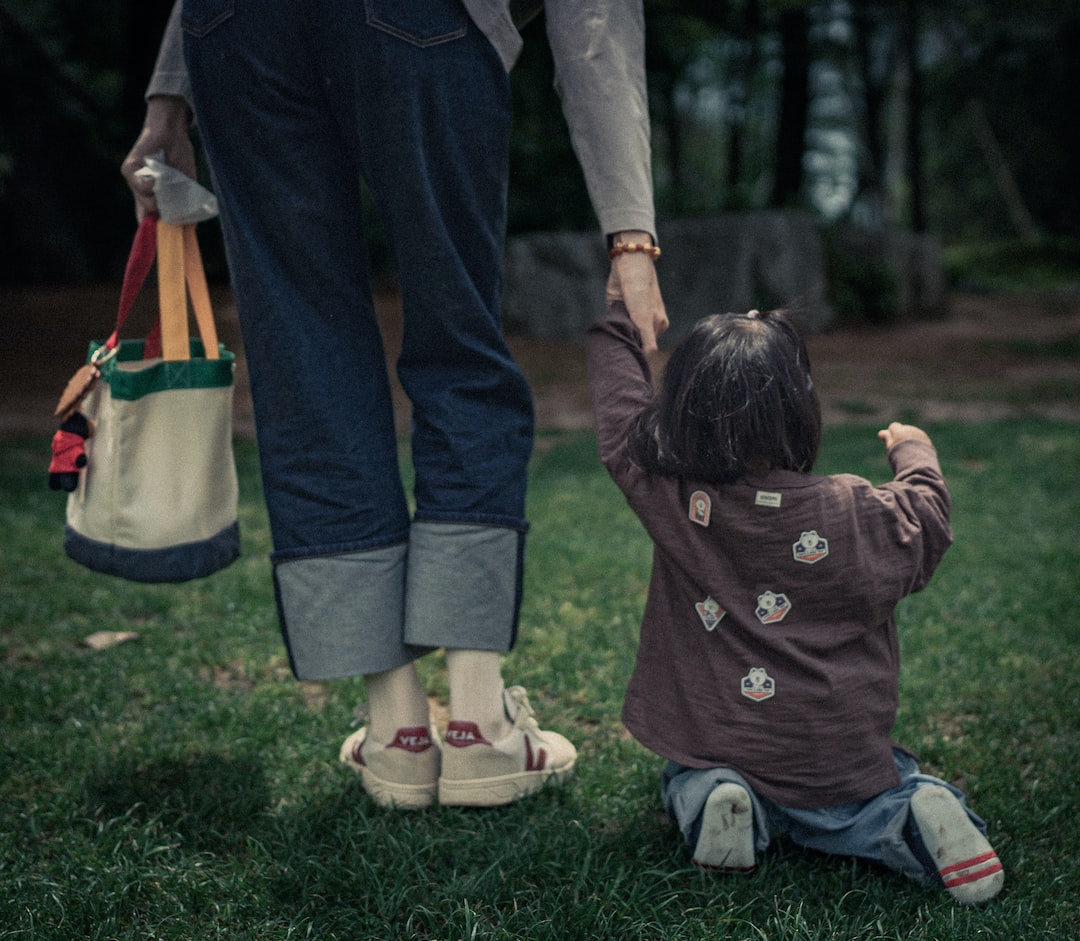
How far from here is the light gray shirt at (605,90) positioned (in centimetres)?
168

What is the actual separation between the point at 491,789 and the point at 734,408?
2.53 ft

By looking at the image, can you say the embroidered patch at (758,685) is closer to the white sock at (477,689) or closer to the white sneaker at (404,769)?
the white sock at (477,689)

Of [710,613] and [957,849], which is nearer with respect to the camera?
[957,849]

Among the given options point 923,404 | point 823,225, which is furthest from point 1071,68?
point 923,404

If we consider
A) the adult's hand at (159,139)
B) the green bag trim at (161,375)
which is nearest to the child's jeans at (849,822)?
the green bag trim at (161,375)

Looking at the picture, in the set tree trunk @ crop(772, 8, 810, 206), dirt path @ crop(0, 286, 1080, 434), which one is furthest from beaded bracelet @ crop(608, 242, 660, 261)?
tree trunk @ crop(772, 8, 810, 206)

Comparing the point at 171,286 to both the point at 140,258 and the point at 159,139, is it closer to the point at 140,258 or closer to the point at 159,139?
the point at 140,258

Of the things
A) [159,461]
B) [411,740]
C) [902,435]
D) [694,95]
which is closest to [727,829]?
[411,740]

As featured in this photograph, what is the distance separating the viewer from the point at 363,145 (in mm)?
1675

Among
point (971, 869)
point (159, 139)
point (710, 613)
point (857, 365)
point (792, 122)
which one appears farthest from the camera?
point (792, 122)

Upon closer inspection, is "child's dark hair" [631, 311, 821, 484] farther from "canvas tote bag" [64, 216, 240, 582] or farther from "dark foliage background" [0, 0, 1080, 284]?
"dark foliage background" [0, 0, 1080, 284]

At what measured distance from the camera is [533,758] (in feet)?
6.35

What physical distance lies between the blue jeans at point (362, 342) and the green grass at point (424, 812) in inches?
12.8

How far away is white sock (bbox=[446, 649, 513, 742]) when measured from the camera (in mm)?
1821
